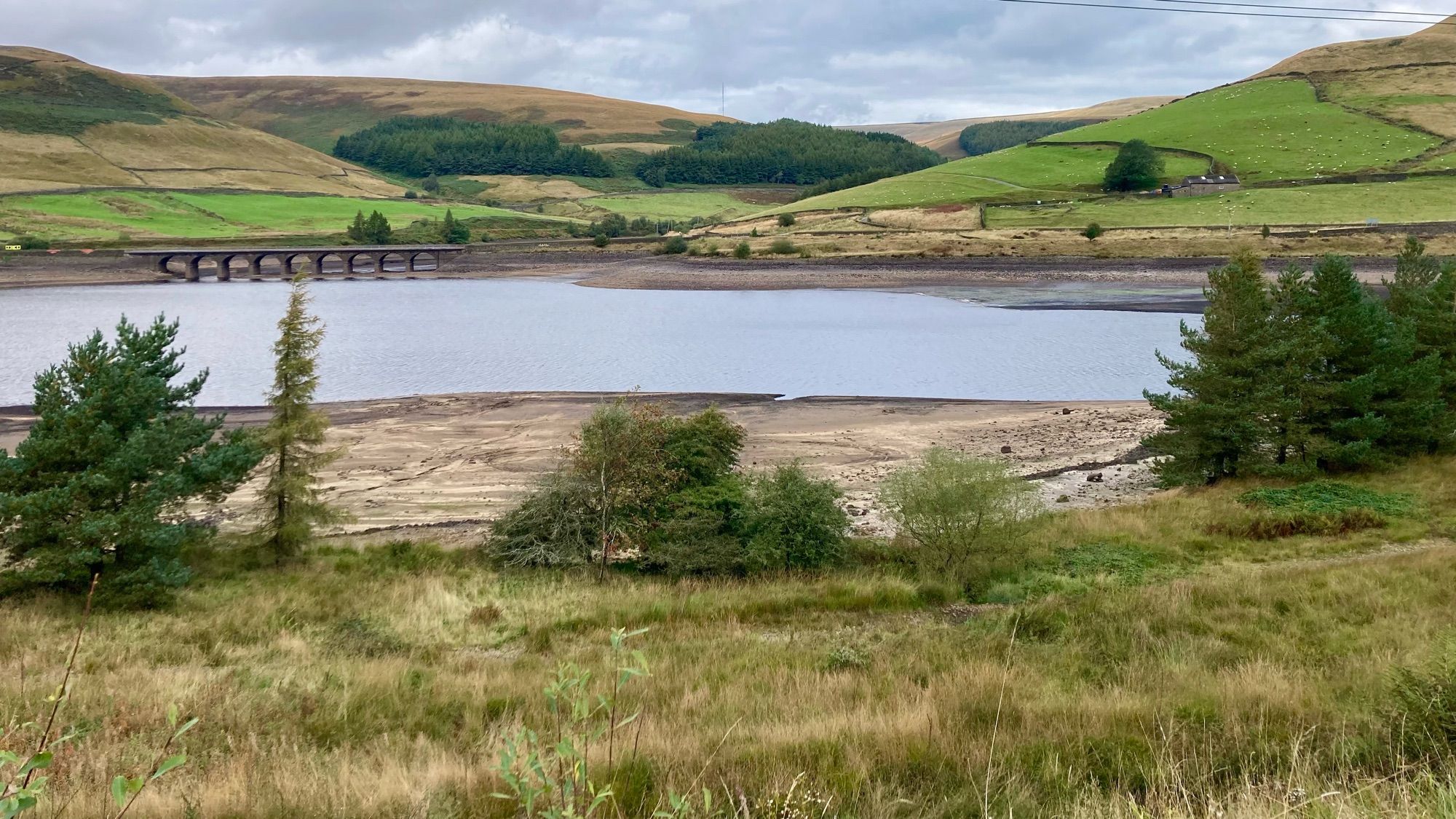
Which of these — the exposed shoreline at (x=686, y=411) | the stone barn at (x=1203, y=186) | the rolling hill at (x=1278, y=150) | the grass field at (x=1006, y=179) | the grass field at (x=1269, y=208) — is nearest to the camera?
the exposed shoreline at (x=686, y=411)

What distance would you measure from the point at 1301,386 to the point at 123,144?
176 meters

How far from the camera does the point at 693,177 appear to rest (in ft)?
611

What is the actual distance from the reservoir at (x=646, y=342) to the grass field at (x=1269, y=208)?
27.6 m

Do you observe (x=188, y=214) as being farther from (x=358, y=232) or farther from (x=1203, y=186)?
(x=1203, y=186)

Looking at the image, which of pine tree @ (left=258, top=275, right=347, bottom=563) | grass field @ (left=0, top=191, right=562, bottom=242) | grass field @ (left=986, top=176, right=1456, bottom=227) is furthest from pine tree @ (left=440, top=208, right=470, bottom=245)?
pine tree @ (left=258, top=275, right=347, bottom=563)

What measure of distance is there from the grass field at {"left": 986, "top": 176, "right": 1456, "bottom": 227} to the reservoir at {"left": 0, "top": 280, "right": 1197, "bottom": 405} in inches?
1086

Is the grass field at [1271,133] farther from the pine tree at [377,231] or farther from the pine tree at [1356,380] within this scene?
the pine tree at [377,231]

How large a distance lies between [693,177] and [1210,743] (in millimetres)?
187565

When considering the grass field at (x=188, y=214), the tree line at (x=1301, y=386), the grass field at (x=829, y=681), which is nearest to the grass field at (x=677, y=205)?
the grass field at (x=188, y=214)

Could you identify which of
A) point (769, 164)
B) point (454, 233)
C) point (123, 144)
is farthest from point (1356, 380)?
point (123, 144)

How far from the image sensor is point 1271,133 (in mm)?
111438

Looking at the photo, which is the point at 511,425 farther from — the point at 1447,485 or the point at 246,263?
the point at 246,263

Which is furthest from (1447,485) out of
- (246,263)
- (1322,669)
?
(246,263)

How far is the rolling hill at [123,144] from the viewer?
439 feet
